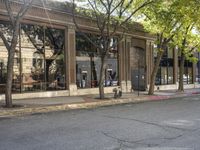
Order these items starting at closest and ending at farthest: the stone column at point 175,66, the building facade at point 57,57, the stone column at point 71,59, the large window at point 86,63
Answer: the building facade at point 57,57 → the stone column at point 71,59 → the large window at point 86,63 → the stone column at point 175,66

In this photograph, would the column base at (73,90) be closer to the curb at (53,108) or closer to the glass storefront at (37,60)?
the glass storefront at (37,60)

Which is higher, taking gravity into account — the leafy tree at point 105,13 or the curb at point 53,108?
the leafy tree at point 105,13

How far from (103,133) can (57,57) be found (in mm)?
15222

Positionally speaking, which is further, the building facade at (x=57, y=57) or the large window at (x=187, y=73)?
the large window at (x=187, y=73)

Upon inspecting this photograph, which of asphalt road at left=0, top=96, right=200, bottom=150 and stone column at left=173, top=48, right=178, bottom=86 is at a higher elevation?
stone column at left=173, top=48, right=178, bottom=86

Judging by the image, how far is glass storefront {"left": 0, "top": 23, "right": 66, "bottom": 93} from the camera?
22094mm

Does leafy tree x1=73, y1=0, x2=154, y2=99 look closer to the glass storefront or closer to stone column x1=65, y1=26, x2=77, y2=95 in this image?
stone column x1=65, y1=26, x2=77, y2=95

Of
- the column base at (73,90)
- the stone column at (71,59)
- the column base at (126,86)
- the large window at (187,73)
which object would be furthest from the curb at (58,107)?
the large window at (187,73)

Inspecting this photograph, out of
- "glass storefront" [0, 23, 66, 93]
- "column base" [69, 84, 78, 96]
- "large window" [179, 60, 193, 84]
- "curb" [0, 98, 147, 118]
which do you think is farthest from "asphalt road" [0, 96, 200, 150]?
"large window" [179, 60, 193, 84]

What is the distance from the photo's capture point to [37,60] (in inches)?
919

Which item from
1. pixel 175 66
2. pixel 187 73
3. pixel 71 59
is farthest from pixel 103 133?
pixel 187 73

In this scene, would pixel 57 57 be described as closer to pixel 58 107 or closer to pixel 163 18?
pixel 58 107

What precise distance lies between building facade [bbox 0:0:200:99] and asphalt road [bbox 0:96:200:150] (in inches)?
374

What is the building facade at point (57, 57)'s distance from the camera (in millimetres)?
22250
